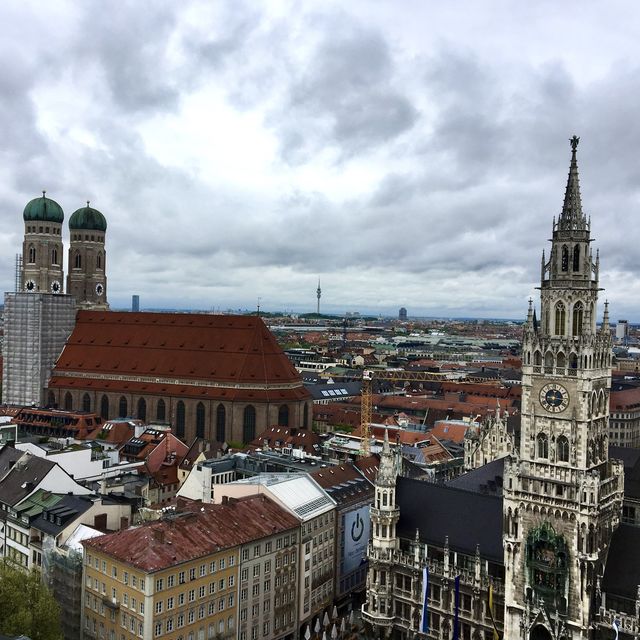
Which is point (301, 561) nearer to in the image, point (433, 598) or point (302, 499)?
point (302, 499)

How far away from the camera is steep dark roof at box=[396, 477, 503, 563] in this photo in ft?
239

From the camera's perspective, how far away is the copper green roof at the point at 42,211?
623 feet

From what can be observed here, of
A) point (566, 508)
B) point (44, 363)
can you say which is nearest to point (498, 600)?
point (566, 508)

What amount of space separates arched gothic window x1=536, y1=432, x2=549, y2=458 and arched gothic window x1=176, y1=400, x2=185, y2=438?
110 meters

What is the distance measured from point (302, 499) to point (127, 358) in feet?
319

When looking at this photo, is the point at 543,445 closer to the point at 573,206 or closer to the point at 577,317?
the point at 577,317

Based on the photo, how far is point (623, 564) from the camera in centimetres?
6456

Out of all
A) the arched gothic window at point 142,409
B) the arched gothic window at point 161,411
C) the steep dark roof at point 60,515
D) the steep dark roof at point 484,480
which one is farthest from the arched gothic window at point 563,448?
the arched gothic window at point 142,409

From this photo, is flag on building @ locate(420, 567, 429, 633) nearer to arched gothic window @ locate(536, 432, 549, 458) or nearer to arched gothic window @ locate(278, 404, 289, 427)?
arched gothic window @ locate(536, 432, 549, 458)

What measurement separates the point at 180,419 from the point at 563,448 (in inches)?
4457

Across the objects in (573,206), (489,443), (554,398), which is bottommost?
(489,443)

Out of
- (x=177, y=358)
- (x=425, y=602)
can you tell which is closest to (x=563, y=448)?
(x=425, y=602)

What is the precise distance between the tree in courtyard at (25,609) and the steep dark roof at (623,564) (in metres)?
48.0

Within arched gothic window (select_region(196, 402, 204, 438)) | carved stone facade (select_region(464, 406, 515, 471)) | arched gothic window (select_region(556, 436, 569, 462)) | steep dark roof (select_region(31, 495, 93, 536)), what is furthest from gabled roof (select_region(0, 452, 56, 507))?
arched gothic window (select_region(556, 436, 569, 462))
